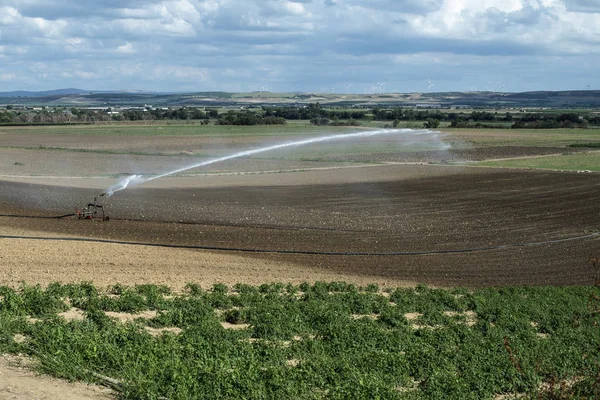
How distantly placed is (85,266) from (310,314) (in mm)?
8913

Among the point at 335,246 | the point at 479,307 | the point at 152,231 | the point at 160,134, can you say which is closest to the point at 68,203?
the point at 152,231

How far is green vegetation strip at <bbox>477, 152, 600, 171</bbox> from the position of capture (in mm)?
66125

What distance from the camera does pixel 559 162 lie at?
70.6m

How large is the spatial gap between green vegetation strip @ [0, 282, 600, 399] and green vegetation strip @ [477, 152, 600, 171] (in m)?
45.5

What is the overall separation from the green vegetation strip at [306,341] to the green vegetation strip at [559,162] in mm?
45454

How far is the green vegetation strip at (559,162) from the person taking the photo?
217ft

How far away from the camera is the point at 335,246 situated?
3181 cm

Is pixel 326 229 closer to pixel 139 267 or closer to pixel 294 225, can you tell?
pixel 294 225

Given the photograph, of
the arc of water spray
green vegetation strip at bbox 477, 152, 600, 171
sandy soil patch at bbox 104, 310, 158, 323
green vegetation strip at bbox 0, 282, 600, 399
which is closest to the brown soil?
the arc of water spray

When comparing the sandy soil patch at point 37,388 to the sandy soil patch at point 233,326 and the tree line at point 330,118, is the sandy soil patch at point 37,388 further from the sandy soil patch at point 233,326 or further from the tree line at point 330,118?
the tree line at point 330,118

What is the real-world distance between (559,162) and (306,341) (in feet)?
194

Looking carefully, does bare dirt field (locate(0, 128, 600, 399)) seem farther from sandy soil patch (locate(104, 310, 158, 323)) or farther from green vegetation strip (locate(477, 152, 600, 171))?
green vegetation strip (locate(477, 152, 600, 171))

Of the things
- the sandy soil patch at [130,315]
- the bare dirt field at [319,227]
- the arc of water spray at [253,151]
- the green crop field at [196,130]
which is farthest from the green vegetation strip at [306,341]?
the green crop field at [196,130]

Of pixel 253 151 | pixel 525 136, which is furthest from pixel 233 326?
pixel 525 136
